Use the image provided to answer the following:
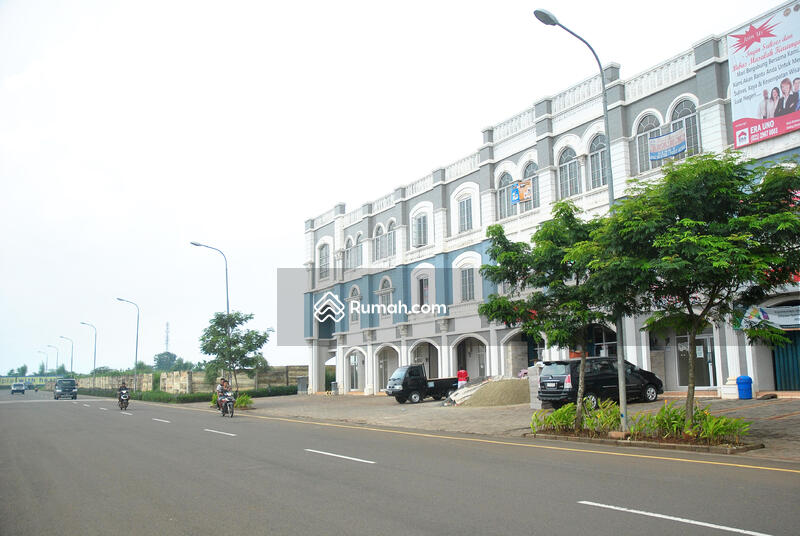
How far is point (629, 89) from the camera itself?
28.8 meters

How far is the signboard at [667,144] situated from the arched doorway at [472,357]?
610 inches

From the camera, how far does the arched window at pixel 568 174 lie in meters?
31.4

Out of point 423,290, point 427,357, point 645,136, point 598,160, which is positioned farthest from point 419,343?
point 645,136

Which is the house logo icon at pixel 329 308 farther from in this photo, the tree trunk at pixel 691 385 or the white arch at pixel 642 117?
the tree trunk at pixel 691 385

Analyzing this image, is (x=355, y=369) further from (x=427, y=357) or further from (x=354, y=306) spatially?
(x=427, y=357)

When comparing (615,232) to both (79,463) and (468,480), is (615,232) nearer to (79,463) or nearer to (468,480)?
(468,480)

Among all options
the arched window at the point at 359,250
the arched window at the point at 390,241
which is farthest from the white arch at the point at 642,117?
the arched window at the point at 359,250

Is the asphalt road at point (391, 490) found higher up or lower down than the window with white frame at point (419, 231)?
lower down

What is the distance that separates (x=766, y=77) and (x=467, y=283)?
19.5 meters

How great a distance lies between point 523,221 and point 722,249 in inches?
851

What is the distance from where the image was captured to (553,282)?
647 inches

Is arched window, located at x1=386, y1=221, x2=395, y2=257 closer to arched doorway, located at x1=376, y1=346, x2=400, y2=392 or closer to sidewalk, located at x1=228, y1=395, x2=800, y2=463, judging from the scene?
arched doorway, located at x1=376, y1=346, x2=400, y2=392

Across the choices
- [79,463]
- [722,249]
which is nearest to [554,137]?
[722,249]

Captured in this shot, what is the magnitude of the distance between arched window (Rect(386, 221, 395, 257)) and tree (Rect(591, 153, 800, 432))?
3212 centimetres
